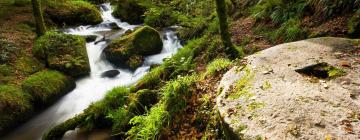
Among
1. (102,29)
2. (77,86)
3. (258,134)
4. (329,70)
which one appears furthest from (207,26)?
(258,134)

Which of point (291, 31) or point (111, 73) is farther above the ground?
point (291, 31)

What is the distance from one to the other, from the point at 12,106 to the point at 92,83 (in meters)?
3.02

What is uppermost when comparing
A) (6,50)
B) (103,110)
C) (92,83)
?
(6,50)

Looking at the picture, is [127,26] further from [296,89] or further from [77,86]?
[296,89]

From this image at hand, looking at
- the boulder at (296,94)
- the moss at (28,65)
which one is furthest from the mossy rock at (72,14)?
the boulder at (296,94)

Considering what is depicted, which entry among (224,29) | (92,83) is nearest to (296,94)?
(224,29)

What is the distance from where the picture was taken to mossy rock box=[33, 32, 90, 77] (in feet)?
39.9

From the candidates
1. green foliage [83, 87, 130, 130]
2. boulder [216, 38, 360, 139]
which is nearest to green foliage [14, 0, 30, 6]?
green foliage [83, 87, 130, 130]

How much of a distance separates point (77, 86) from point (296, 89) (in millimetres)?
8739

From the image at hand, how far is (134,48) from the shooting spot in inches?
521

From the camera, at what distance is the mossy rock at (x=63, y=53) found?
39.9 ft

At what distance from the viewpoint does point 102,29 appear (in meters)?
16.9

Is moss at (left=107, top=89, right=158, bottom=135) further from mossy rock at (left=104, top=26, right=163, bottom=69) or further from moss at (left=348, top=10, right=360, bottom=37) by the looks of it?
moss at (left=348, top=10, right=360, bottom=37)

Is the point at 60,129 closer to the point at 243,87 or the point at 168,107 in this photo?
the point at 168,107
